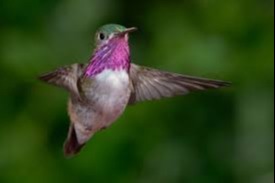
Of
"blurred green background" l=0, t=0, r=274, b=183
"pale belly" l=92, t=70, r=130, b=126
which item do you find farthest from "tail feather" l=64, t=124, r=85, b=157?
"blurred green background" l=0, t=0, r=274, b=183

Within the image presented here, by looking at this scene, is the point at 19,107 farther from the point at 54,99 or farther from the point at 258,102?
the point at 258,102

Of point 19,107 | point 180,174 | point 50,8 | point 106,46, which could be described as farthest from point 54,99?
point 106,46

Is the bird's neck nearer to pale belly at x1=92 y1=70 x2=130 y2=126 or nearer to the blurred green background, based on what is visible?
pale belly at x1=92 y1=70 x2=130 y2=126

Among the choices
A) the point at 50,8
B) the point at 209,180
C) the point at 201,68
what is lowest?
the point at 209,180

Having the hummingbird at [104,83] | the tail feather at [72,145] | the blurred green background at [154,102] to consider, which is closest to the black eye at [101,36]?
the hummingbird at [104,83]

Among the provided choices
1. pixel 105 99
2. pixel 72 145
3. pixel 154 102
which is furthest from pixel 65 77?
pixel 154 102
